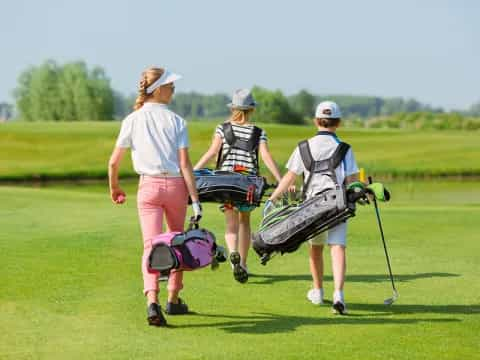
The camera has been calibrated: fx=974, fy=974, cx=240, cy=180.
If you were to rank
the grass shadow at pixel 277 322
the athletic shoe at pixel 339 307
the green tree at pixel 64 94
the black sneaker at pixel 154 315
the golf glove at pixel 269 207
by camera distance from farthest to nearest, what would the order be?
the green tree at pixel 64 94 → the golf glove at pixel 269 207 → the athletic shoe at pixel 339 307 → the grass shadow at pixel 277 322 → the black sneaker at pixel 154 315

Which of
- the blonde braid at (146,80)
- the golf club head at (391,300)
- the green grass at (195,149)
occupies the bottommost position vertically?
the green grass at (195,149)

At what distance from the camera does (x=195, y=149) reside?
243 feet

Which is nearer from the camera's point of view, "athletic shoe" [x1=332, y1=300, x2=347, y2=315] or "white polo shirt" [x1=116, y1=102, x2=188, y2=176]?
"white polo shirt" [x1=116, y1=102, x2=188, y2=176]

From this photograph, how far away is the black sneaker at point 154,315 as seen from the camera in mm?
8297

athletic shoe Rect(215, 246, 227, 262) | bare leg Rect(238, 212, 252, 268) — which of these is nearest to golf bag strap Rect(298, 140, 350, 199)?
athletic shoe Rect(215, 246, 227, 262)

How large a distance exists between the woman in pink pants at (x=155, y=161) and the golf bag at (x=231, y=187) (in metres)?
2.31

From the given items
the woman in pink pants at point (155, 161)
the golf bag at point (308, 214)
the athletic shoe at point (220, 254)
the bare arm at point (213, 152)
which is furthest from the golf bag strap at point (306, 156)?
the bare arm at point (213, 152)

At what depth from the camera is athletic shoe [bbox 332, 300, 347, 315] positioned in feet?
29.7

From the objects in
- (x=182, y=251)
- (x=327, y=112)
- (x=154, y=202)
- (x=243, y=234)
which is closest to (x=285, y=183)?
(x=327, y=112)

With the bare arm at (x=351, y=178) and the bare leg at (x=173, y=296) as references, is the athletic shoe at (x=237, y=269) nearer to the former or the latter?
the bare leg at (x=173, y=296)

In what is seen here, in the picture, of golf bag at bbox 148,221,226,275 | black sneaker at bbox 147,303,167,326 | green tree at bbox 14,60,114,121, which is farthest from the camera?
green tree at bbox 14,60,114,121

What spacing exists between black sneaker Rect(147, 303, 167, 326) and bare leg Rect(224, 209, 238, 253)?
9.68 feet

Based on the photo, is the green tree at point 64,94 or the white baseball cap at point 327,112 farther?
the green tree at point 64,94

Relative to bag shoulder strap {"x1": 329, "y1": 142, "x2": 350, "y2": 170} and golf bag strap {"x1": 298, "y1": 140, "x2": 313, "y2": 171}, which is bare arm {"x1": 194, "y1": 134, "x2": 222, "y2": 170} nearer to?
golf bag strap {"x1": 298, "y1": 140, "x2": 313, "y2": 171}
